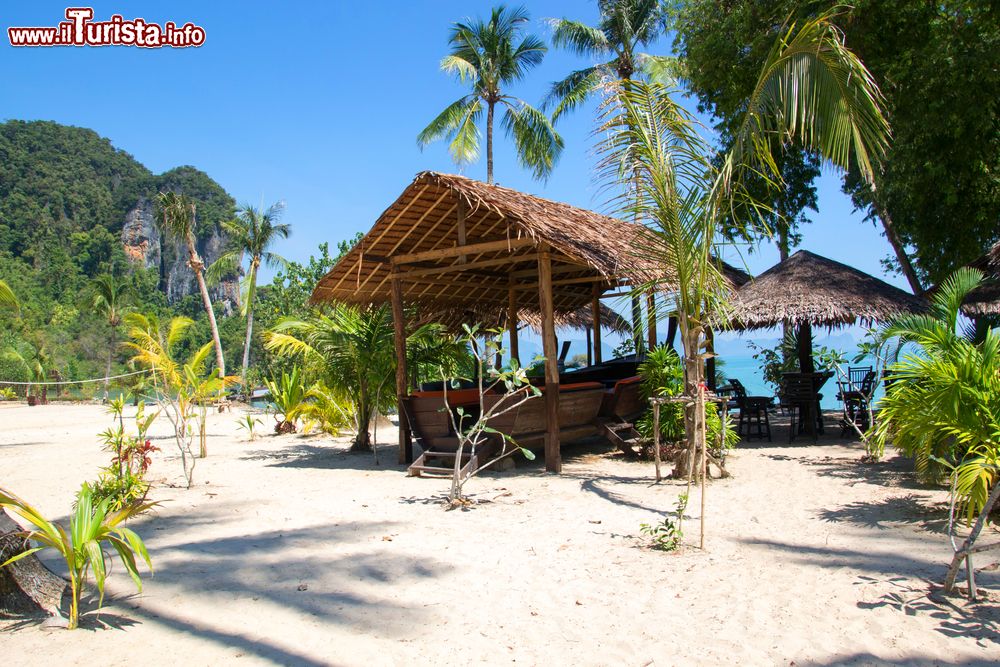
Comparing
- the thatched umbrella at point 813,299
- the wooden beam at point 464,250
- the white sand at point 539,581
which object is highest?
the wooden beam at point 464,250

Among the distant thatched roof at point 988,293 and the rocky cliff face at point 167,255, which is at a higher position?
the rocky cliff face at point 167,255

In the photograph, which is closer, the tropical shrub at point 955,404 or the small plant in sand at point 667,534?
the tropical shrub at point 955,404

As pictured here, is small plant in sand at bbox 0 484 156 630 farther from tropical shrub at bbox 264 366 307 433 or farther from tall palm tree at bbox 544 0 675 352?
tall palm tree at bbox 544 0 675 352

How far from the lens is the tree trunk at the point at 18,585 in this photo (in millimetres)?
3395

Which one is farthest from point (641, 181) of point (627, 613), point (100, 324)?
point (100, 324)

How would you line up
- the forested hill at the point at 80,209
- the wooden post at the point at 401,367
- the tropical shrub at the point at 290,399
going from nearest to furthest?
the wooden post at the point at 401,367
the tropical shrub at the point at 290,399
the forested hill at the point at 80,209

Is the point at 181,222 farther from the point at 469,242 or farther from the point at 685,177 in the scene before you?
the point at 685,177

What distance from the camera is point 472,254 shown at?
9.57 metres

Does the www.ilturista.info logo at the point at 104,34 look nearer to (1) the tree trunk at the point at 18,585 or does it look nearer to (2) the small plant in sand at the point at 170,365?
(2) the small plant in sand at the point at 170,365

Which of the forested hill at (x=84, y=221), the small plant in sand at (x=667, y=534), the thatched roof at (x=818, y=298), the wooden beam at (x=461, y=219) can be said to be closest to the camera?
the small plant in sand at (x=667, y=534)

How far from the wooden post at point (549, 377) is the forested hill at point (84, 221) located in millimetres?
39106

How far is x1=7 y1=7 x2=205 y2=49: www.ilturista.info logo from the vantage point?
26.7 feet

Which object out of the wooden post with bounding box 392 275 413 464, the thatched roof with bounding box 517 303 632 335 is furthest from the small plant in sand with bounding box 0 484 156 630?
the thatched roof with bounding box 517 303 632 335

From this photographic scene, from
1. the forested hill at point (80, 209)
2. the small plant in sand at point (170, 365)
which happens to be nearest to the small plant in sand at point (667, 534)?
the small plant in sand at point (170, 365)
